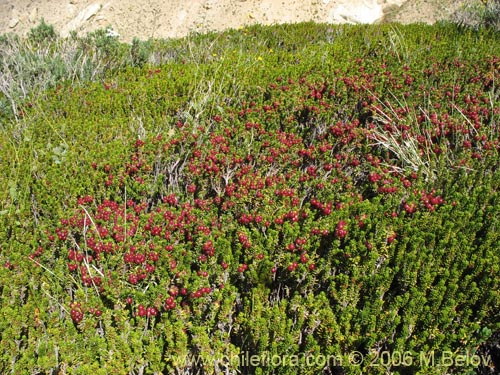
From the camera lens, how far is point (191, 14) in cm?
1513

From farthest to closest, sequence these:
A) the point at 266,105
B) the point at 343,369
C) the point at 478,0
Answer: the point at 478,0 < the point at 266,105 < the point at 343,369

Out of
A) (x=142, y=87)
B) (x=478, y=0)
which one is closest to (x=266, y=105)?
(x=142, y=87)

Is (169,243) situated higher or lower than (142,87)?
lower

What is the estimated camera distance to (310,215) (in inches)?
136

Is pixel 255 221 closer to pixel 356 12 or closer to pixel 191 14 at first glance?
pixel 356 12

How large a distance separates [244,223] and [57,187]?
1.79 m

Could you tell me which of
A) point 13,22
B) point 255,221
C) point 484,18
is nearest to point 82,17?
point 13,22

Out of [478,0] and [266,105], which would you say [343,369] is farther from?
[478,0]

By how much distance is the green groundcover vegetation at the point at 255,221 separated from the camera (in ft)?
8.48

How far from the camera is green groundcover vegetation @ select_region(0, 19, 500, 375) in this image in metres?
2.59

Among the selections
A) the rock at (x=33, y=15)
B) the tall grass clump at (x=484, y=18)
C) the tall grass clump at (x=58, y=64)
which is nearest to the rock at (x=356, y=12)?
the tall grass clump at (x=484, y=18)

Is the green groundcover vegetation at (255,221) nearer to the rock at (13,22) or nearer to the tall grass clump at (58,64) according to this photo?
the tall grass clump at (58,64)

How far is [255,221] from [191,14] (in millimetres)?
13333

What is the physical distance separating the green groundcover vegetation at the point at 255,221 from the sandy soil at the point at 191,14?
856cm
